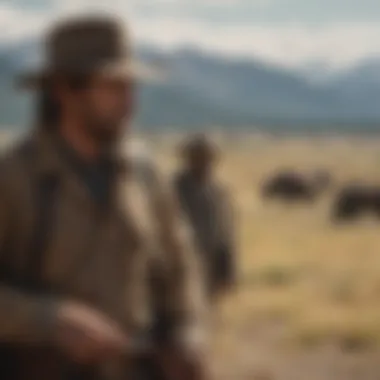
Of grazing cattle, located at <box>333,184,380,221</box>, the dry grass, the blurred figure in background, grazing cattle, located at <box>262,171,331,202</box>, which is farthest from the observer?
grazing cattle, located at <box>262,171,331,202</box>

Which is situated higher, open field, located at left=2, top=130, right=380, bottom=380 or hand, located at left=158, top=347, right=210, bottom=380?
open field, located at left=2, top=130, right=380, bottom=380

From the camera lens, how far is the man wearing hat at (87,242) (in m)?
1.54

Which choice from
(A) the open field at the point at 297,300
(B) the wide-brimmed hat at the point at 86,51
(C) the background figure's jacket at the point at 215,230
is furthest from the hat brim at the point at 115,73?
(A) the open field at the point at 297,300

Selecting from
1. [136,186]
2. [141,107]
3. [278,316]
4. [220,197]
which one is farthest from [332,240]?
[136,186]

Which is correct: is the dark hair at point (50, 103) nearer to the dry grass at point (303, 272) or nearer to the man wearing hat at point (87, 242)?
the man wearing hat at point (87, 242)

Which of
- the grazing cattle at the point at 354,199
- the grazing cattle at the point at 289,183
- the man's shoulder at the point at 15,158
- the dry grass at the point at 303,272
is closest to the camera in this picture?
the man's shoulder at the point at 15,158

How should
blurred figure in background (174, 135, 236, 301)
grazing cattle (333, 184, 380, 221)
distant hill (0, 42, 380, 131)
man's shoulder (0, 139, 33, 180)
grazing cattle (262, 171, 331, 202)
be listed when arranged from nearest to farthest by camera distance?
man's shoulder (0, 139, 33, 180), distant hill (0, 42, 380, 131), blurred figure in background (174, 135, 236, 301), grazing cattle (333, 184, 380, 221), grazing cattle (262, 171, 331, 202)

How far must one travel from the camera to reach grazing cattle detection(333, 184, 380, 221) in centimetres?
402

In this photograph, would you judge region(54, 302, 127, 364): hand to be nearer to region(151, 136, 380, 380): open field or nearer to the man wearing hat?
the man wearing hat

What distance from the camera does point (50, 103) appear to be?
1.59m

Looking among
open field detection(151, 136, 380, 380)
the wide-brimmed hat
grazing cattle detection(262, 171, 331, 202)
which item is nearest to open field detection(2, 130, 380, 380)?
open field detection(151, 136, 380, 380)

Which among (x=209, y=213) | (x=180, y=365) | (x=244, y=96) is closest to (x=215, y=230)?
(x=209, y=213)

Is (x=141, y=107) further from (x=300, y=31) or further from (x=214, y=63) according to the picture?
(x=300, y=31)

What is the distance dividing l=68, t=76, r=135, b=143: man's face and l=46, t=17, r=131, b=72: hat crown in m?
0.04
